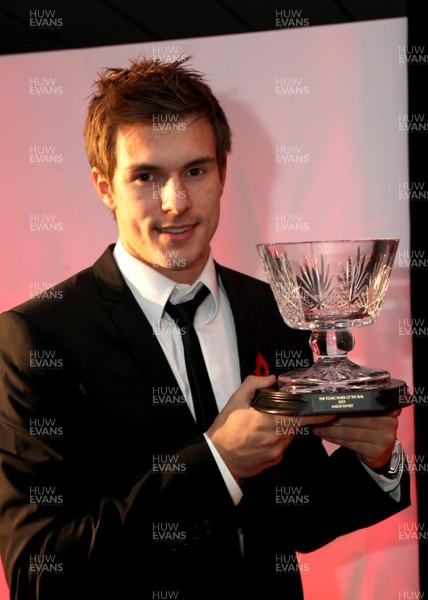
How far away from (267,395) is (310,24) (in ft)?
5.44

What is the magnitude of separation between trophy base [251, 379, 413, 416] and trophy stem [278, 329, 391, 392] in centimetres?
2

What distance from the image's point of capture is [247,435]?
1.66 metres

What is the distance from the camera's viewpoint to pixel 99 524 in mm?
1739

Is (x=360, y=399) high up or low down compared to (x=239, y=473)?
up

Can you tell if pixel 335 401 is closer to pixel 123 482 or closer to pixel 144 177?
pixel 123 482

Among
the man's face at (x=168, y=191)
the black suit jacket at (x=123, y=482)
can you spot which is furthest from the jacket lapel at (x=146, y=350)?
the man's face at (x=168, y=191)

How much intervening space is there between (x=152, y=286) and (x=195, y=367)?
0.72ft

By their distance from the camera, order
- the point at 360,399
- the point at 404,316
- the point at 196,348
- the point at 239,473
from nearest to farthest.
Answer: the point at 360,399, the point at 239,473, the point at 196,348, the point at 404,316

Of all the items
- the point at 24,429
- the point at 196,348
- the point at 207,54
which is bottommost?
the point at 24,429

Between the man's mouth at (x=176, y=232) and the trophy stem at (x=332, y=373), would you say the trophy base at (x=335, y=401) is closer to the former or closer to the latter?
the trophy stem at (x=332, y=373)

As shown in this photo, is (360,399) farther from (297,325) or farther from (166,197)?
(166,197)

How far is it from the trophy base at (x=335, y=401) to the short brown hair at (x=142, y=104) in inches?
30.1

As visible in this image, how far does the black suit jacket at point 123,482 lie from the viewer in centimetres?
175

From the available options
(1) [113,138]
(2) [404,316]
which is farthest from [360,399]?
(2) [404,316]
